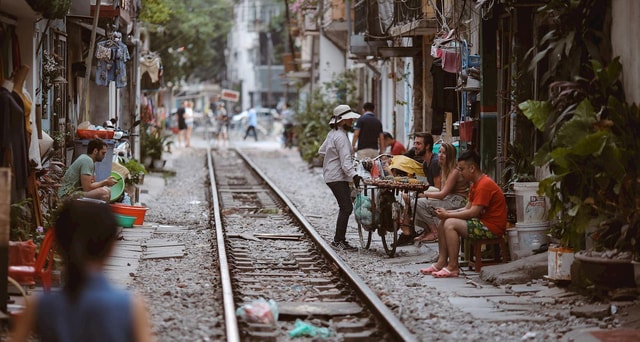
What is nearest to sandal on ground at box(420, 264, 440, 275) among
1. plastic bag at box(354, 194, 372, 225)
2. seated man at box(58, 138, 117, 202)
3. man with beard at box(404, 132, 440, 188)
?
plastic bag at box(354, 194, 372, 225)

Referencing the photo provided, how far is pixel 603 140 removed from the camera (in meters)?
10.3

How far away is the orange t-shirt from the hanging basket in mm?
5248

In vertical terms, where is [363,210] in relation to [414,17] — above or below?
below

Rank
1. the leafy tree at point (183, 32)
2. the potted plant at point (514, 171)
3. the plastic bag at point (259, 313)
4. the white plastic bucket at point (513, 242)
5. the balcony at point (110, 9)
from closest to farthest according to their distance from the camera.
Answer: the plastic bag at point (259, 313) → the white plastic bucket at point (513, 242) → the potted plant at point (514, 171) → the balcony at point (110, 9) → the leafy tree at point (183, 32)

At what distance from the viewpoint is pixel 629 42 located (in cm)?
1085

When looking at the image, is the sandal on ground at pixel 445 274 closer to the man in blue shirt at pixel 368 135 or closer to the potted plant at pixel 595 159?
the potted plant at pixel 595 159

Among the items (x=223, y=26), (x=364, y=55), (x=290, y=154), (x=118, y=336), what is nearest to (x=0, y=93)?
(x=118, y=336)

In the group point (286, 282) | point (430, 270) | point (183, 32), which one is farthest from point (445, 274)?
point (183, 32)

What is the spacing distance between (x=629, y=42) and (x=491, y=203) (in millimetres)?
2529

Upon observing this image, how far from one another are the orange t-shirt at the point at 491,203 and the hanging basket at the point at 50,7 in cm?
525

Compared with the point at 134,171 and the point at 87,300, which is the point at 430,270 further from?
the point at 134,171

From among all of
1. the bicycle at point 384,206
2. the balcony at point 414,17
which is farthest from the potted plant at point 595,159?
the balcony at point 414,17

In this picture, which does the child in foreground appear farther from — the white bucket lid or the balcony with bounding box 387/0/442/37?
the balcony with bounding box 387/0/442/37

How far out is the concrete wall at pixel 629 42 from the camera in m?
10.7
